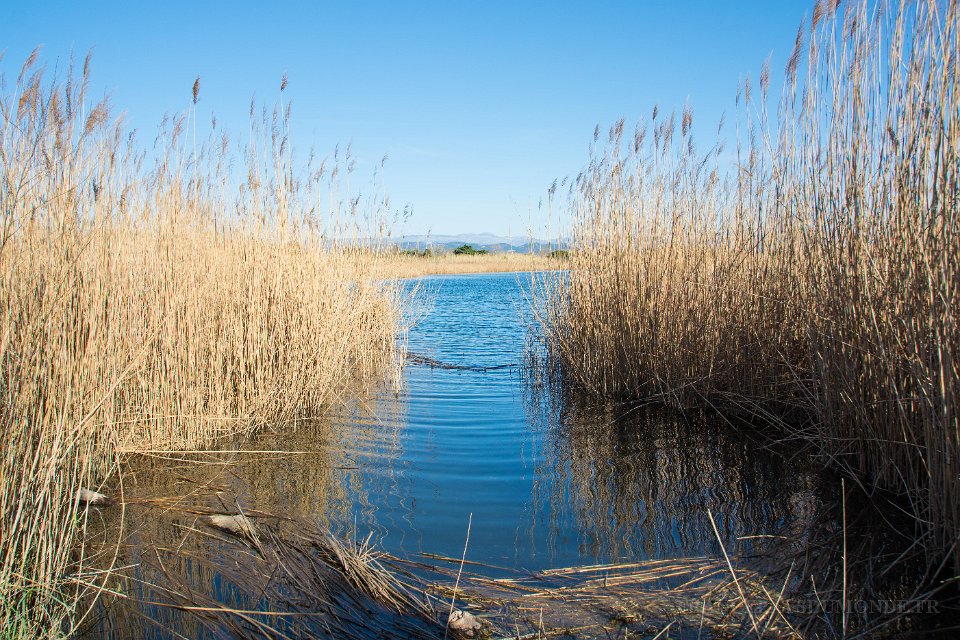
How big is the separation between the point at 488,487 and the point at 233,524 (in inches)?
48.0

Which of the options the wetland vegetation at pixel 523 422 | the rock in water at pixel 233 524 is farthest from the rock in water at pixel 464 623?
the rock in water at pixel 233 524

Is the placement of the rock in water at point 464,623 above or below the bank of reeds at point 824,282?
below

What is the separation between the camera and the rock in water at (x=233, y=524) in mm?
2376

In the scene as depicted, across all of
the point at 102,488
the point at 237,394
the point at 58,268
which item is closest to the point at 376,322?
the point at 237,394

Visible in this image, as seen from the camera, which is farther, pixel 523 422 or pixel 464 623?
pixel 523 422

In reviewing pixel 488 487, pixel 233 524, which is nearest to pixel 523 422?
pixel 488 487

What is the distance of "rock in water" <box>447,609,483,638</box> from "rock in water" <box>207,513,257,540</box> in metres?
0.97

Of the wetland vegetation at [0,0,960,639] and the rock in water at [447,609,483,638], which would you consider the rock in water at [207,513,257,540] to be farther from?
the rock in water at [447,609,483,638]

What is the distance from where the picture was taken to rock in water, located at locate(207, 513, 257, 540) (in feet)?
7.80

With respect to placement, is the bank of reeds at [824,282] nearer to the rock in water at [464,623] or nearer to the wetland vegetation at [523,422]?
the wetland vegetation at [523,422]

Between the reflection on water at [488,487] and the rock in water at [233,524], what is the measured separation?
98mm

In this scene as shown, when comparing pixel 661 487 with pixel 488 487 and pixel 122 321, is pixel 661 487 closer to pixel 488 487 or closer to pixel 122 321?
pixel 488 487

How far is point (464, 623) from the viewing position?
5.79 ft

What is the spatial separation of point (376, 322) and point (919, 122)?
5724 mm
